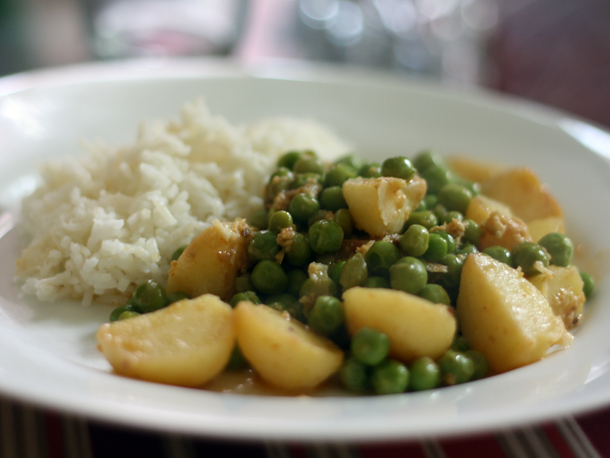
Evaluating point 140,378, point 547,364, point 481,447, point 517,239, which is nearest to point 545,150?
point 517,239

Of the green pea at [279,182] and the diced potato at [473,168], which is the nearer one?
the green pea at [279,182]

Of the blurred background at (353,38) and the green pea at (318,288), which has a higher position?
the blurred background at (353,38)

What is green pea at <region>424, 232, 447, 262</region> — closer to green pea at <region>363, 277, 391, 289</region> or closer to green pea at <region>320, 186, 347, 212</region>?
green pea at <region>363, 277, 391, 289</region>

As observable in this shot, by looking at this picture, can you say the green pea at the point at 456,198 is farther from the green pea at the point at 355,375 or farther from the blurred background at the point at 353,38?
the blurred background at the point at 353,38

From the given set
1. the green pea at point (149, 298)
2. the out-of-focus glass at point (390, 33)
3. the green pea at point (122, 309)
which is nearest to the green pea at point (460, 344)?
the green pea at point (149, 298)

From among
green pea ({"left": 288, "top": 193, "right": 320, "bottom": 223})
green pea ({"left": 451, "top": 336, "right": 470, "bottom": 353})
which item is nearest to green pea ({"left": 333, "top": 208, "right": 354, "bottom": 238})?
green pea ({"left": 288, "top": 193, "right": 320, "bottom": 223})

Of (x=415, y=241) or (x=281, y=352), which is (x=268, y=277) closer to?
(x=281, y=352)
